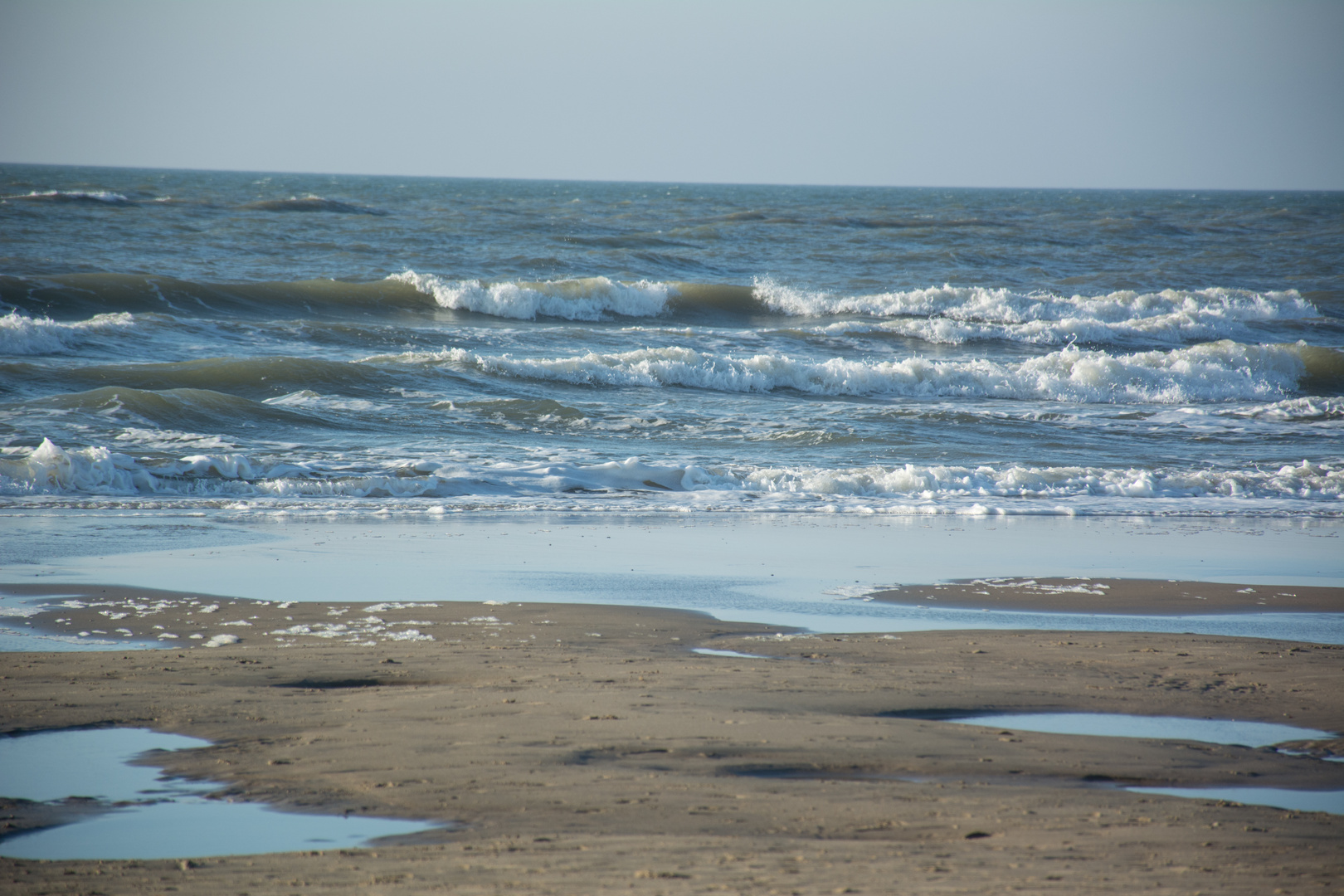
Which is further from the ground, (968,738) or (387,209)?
(387,209)

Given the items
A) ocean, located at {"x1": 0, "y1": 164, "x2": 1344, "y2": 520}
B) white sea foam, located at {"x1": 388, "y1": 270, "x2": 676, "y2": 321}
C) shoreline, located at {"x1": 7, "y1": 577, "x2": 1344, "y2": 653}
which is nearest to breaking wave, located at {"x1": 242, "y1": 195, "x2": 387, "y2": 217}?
ocean, located at {"x1": 0, "y1": 164, "x2": 1344, "y2": 520}

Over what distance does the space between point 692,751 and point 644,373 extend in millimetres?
12050

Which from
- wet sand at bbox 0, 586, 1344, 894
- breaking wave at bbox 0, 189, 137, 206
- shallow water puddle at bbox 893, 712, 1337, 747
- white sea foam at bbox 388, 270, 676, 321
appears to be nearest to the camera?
wet sand at bbox 0, 586, 1344, 894

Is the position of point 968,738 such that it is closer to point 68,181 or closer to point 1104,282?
point 1104,282

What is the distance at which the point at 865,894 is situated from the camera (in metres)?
2.24

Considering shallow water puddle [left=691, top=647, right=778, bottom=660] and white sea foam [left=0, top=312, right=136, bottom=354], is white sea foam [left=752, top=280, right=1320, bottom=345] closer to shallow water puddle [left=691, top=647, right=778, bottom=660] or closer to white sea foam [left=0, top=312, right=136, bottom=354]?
white sea foam [left=0, top=312, right=136, bottom=354]

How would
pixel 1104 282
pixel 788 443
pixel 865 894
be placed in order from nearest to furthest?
pixel 865 894 < pixel 788 443 < pixel 1104 282

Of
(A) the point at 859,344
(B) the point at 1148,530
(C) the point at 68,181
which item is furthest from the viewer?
(C) the point at 68,181

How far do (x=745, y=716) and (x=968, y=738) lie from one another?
2.47 ft

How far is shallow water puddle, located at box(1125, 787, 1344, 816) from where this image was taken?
9.68ft

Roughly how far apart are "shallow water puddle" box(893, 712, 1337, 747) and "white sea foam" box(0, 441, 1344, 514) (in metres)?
4.99

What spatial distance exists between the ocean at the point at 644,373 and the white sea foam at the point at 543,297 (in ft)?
0.22

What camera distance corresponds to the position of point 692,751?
319 cm

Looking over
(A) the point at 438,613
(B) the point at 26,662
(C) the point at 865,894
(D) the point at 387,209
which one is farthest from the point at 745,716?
(D) the point at 387,209
